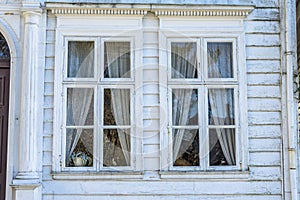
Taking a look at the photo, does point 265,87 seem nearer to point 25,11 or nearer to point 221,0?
point 221,0

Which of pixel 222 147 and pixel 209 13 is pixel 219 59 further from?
pixel 222 147

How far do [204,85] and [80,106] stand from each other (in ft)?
5.68

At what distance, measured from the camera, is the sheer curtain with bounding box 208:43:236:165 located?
17.8 ft

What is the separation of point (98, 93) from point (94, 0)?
1.30 metres

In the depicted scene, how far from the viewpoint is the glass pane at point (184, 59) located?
18.1 ft

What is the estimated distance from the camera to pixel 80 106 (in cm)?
542

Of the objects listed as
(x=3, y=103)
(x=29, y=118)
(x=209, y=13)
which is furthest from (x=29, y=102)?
(x=209, y=13)

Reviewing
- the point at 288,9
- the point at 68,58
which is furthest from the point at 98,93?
the point at 288,9

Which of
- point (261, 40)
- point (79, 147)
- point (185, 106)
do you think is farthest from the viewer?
point (261, 40)

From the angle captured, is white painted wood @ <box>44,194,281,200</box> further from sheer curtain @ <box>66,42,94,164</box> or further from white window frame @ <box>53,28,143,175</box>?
sheer curtain @ <box>66,42,94,164</box>

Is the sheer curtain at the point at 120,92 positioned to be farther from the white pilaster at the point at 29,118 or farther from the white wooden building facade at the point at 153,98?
the white pilaster at the point at 29,118

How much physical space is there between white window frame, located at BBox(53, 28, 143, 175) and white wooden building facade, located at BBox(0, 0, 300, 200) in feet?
0.05

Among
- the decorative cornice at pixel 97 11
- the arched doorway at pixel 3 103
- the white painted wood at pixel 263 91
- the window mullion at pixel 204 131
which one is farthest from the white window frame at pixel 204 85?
the arched doorway at pixel 3 103

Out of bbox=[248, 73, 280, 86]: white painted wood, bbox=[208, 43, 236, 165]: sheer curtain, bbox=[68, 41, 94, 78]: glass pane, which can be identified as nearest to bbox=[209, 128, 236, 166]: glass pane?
bbox=[208, 43, 236, 165]: sheer curtain
